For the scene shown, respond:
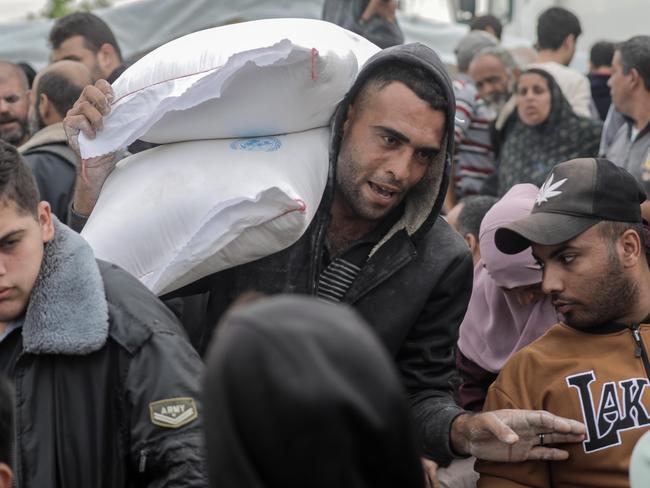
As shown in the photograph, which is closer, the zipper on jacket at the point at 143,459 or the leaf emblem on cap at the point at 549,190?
the zipper on jacket at the point at 143,459

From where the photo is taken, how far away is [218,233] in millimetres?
2953

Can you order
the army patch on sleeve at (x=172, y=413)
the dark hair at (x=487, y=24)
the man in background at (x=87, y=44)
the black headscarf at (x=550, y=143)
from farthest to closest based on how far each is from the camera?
the dark hair at (x=487, y=24) → the man in background at (x=87, y=44) → the black headscarf at (x=550, y=143) → the army patch on sleeve at (x=172, y=413)

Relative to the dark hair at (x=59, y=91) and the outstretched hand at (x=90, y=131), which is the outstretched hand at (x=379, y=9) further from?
the outstretched hand at (x=90, y=131)

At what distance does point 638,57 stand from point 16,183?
3852 mm

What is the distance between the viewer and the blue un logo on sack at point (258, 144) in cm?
313

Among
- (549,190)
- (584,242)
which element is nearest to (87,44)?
(549,190)

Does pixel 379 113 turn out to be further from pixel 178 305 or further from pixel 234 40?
pixel 178 305

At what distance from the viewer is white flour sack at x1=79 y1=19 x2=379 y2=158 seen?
304 centimetres

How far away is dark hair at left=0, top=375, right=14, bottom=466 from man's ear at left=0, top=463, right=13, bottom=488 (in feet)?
0.05

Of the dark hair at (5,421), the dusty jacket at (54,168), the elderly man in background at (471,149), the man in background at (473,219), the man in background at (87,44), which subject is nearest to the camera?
the dark hair at (5,421)

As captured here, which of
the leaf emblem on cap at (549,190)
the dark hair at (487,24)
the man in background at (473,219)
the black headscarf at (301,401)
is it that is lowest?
the dark hair at (487,24)

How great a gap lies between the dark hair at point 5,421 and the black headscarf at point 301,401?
2.68ft

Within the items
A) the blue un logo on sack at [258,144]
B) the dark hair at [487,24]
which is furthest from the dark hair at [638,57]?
the dark hair at [487,24]

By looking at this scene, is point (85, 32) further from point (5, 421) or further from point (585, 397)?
point (5, 421)
